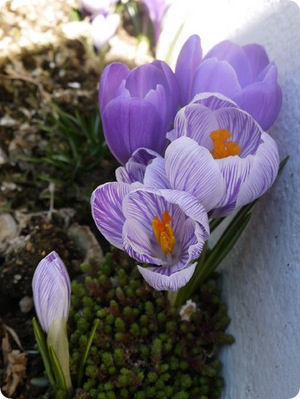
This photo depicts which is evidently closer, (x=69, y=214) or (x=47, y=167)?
(x=69, y=214)

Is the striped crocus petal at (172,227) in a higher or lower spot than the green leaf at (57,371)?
higher

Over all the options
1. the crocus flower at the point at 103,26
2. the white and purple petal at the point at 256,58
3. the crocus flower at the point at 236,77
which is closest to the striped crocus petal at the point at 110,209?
the crocus flower at the point at 236,77

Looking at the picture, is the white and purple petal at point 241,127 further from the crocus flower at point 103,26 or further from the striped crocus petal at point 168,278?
the crocus flower at point 103,26

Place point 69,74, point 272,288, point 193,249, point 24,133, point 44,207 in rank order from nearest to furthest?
point 193,249 → point 272,288 → point 44,207 → point 24,133 → point 69,74

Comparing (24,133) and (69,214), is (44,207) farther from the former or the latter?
(24,133)

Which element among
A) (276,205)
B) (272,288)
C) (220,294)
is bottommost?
(220,294)

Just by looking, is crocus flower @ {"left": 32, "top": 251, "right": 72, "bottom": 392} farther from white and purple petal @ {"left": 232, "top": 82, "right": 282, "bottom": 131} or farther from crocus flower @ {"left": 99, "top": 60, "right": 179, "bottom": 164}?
Answer: white and purple petal @ {"left": 232, "top": 82, "right": 282, "bottom": 131}

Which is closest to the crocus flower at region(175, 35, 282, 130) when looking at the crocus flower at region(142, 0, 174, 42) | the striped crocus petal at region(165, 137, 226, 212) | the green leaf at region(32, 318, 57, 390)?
the striped crocus petal at region(165, 137, 226, 212)

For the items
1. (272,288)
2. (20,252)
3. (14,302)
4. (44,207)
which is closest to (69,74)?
(44,207)
